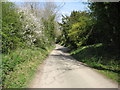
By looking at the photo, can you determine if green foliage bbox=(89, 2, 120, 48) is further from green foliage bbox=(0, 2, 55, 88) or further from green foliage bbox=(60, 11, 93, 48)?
green foliage bbox=(0, 2, 55, 88)

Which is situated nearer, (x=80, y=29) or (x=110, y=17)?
(x=110, y=17)

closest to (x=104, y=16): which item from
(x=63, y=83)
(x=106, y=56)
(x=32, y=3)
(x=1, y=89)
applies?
(x=106, y=56)

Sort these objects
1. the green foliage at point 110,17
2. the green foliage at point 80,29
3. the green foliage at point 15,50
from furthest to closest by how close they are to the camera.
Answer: the green foliage at point 80,29 → the green foliage at point 110,17 → the green foliage at point 15,50

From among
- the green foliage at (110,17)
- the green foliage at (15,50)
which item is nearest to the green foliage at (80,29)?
the green foliage at (110,17)

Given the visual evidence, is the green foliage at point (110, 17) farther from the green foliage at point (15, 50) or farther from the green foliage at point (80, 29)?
the green foliage at point (15, 50)

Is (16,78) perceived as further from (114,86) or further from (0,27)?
(114,86)

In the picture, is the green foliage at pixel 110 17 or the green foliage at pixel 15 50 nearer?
the green foliage at pixel 15 50

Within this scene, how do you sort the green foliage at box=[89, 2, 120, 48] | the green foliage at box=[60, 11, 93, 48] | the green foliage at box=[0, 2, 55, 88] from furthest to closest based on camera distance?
the green foliage at box=[60, 11, 93, 48]
the green foliage at box=[89, 2, 120, 48]
the green foliage at box=[0, 2, 55, 88]

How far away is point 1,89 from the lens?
5770 mm

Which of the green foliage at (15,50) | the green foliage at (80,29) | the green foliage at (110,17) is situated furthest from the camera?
the green foliage at (80,29)

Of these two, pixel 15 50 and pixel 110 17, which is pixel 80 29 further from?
pixel 15 50

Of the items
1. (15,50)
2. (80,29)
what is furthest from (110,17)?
(80,29)

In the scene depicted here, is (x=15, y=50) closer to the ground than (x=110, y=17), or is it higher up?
closer to the ground

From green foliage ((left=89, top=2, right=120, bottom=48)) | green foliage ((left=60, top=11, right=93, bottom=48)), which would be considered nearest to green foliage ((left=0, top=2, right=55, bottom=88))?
green foliage ((left=60, top=11, right=93, bottom=48))
